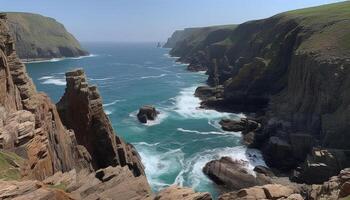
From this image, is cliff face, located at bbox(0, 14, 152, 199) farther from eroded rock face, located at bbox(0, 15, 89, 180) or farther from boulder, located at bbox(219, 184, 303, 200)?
boulder, located at bbox(219, 184, 303, 200)

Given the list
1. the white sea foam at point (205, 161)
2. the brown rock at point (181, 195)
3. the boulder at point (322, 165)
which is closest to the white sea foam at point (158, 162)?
the white sea foam at point (205, 161)

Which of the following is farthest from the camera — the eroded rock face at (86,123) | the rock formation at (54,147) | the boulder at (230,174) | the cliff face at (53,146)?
the boulder at (230,174)

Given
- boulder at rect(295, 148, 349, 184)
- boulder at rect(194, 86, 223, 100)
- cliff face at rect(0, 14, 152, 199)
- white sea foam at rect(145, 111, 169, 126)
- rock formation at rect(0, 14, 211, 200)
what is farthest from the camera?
boulder at rect(194, 86, 223, 100)

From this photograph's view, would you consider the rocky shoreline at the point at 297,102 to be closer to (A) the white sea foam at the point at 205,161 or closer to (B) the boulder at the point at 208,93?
(B) the boulder at the point at 208,93

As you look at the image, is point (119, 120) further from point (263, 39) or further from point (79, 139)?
point (263, 39)

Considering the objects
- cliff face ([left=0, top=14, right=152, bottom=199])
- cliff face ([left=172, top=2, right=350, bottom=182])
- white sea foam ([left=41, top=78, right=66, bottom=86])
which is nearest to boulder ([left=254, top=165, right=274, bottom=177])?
cliff face ([left=172, top=2, right=350, bottom=182])

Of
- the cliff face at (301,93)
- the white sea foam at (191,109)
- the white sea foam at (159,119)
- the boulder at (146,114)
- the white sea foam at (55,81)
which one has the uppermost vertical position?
the cliff face at (301,93)
